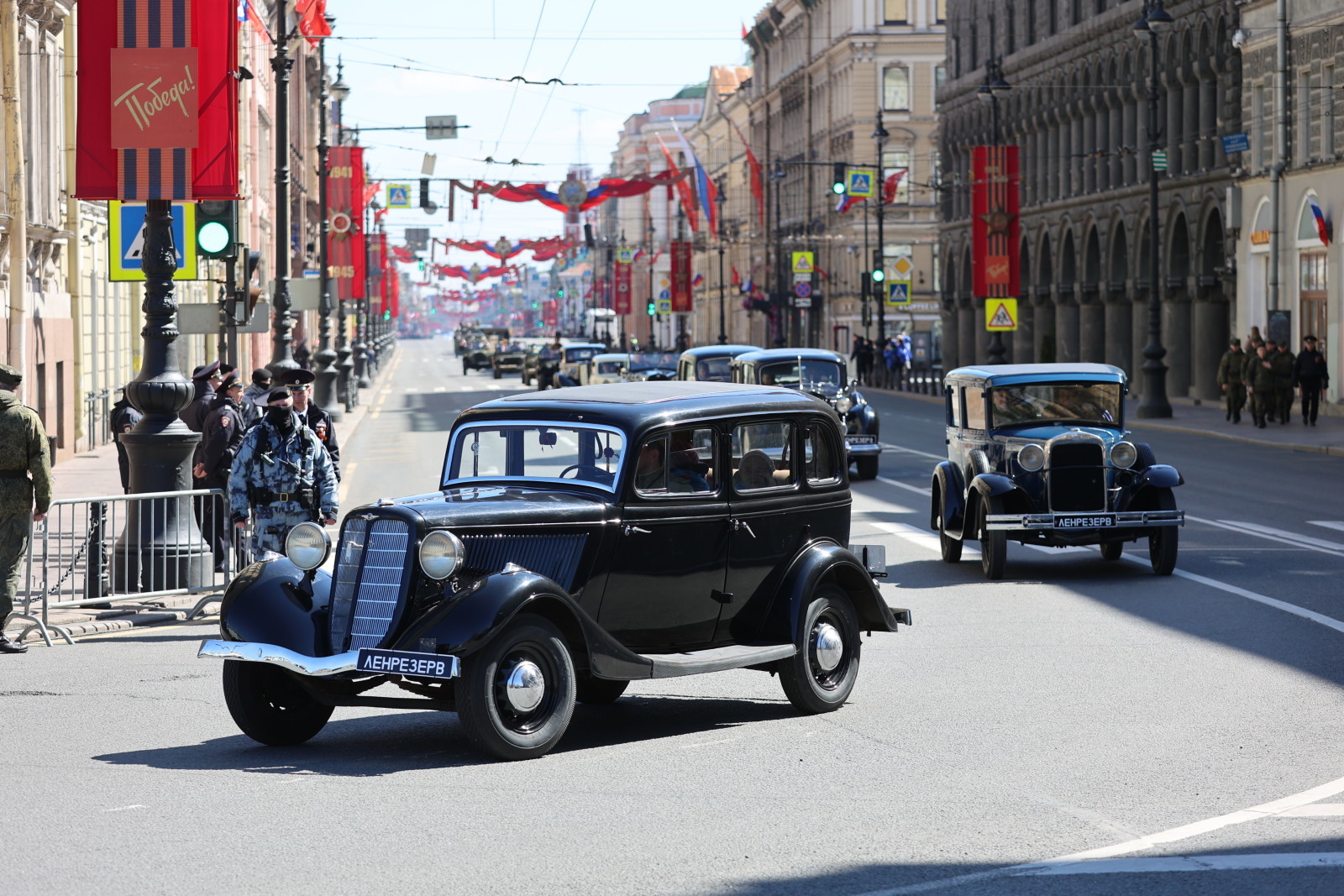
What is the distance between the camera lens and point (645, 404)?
998 cm

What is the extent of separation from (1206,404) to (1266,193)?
224 inches

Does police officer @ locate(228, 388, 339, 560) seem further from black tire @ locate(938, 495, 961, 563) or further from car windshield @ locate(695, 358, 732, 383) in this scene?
car windshield @ locate(695, 358, 732, 383)

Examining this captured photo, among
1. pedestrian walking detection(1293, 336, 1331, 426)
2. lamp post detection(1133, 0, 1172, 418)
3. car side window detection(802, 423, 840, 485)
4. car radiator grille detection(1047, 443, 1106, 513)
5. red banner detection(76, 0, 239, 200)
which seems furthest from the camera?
lamp post detection(1133, 0, 1172, 418)

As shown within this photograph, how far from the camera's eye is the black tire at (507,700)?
866 centimetres

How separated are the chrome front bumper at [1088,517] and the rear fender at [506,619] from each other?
7.44 metres

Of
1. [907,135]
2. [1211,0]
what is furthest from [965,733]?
[907,135]

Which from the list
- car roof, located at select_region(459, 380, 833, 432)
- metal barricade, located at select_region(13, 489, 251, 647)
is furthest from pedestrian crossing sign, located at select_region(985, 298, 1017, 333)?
car roof, located at select_region(459, 380, 833, 432)

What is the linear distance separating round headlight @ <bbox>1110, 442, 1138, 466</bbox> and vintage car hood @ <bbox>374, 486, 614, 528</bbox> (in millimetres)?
7832

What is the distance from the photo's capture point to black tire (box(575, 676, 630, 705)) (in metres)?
10.3

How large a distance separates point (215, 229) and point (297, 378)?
4.01 meters

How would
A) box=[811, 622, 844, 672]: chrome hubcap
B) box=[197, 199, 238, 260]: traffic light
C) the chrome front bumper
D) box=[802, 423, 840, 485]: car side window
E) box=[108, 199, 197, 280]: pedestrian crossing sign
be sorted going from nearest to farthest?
box=[811, 622, 844, 672]: chrome hubcap → box=[802, 423, 840, 485]: car side window → the chrome front bumper → box=[197, 199, 238, 260]: traffic light → box=[108, 199, 197, 280]: pedestrian crossing sign

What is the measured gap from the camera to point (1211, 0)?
1973 inches

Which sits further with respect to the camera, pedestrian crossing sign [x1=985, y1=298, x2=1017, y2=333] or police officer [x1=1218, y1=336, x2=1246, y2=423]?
pedestrian crossing sign [x1=985, y1=298, x2=1017, y2=333]

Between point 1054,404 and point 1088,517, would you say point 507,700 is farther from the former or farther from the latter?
point 1054,404
